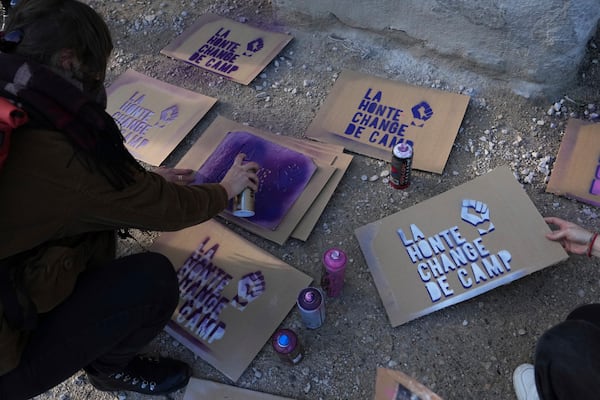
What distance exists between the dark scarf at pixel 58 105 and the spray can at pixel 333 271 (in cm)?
79

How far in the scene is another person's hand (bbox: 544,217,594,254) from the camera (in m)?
1.73

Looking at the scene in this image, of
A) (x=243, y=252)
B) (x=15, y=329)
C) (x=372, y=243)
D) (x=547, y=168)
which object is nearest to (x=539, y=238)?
(x=547, y=168)

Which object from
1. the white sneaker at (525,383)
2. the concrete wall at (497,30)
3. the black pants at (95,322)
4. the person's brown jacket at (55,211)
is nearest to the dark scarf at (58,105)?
the person's brown jacket at (55,211)

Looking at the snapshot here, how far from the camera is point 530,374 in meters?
1.67

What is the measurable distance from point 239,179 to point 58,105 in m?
0.76

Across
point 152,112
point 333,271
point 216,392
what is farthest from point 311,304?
point 152,112

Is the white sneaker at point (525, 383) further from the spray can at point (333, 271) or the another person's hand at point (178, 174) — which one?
the another person's hand at point (178, 174)

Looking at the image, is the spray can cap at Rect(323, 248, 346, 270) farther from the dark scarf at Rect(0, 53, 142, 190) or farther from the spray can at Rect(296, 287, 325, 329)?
the dark scarf at Rect(0, 53, 142, 190)

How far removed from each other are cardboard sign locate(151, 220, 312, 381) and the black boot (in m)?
0.10

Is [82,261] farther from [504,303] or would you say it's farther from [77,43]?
[504,303]

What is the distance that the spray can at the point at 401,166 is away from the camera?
6.55ft

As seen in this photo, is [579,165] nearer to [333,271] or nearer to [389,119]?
[389,119]

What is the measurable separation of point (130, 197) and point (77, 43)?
1.34ft

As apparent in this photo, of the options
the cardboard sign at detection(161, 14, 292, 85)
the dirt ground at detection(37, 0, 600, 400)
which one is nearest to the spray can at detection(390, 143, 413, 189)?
the dirt ground at detection(37, 0, 600, 400)
